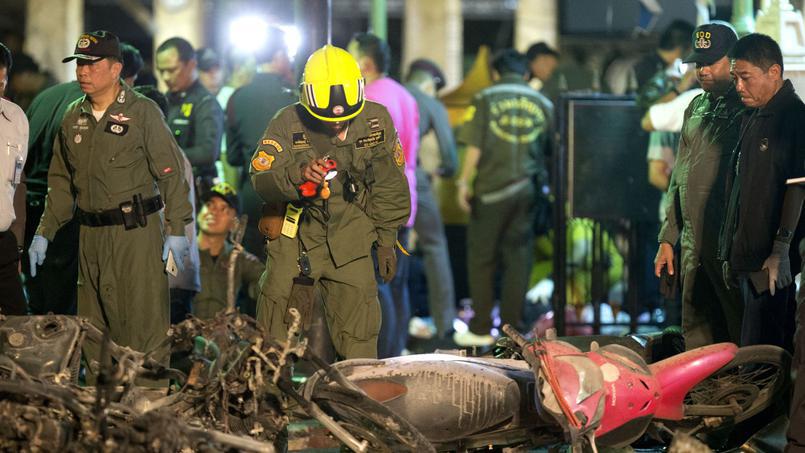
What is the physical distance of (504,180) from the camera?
1359cm

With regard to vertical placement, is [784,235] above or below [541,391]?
above

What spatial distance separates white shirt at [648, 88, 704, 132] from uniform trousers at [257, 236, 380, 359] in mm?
3779

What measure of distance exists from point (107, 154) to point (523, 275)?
5357mm

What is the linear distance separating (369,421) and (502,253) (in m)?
6.89

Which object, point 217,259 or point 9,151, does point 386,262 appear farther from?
point 217,259

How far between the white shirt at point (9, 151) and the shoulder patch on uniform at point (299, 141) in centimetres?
166

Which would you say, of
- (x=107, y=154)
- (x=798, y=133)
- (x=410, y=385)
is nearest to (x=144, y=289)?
(x=107, y=154)

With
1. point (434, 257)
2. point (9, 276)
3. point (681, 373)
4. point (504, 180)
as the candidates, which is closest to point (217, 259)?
point (9, 276)

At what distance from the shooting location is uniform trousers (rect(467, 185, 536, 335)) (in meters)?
13.6

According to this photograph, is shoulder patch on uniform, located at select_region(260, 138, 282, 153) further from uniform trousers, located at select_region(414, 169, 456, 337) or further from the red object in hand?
uniform trousers, located at select_region(414, 169, 456, 337)

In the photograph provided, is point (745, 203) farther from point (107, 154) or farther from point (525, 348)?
point (107, 154)

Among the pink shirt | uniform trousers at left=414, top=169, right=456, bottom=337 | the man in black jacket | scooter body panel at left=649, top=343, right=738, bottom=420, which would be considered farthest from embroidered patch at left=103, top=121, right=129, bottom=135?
uniform trousers at left=414, top=169, right=456, bottom=337

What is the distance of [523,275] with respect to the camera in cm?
1356

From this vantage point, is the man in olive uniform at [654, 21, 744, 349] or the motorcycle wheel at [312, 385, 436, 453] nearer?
the motorcycle wheel at [312, 385, 436, 453]
